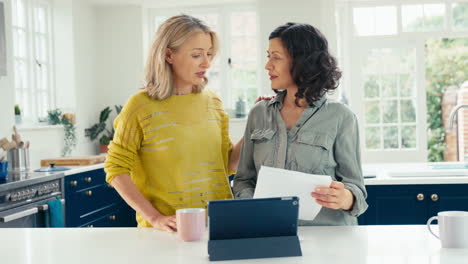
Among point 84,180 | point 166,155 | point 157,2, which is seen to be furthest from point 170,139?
point 157,2

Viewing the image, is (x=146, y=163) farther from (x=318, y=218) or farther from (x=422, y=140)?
(x=422, y=140)

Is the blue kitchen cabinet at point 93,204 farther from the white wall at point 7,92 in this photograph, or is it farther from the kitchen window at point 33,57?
the kitchen window at point 33,57


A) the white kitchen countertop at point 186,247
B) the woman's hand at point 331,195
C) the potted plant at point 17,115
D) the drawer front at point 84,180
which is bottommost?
the drawer front at point 84,180

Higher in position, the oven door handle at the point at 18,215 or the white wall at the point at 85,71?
the white wall at the point at 85,71

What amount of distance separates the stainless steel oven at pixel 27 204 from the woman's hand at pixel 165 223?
6.07ft

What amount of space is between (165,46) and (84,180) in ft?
9.47

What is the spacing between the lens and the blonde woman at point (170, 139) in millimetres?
1972

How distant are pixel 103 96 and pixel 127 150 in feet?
15.3

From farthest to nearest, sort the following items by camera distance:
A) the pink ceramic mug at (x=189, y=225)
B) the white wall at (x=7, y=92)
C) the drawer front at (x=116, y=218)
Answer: the drawer front at (x=116, y=218) < the white wall at (x=7, y=92) < the pink ceramic mug at (x=189, y=225)

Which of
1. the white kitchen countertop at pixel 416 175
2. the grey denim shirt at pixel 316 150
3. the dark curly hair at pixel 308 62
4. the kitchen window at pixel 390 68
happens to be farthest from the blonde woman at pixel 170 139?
the kitchen window at pixel 390 68

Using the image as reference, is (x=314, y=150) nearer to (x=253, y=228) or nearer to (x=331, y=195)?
(x=331, y=195)

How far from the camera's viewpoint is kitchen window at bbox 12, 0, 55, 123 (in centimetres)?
520

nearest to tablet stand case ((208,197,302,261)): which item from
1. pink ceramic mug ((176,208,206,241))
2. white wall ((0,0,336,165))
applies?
pink ceramic mug ((176,208,206,241))

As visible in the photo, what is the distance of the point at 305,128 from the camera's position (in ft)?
6.36
